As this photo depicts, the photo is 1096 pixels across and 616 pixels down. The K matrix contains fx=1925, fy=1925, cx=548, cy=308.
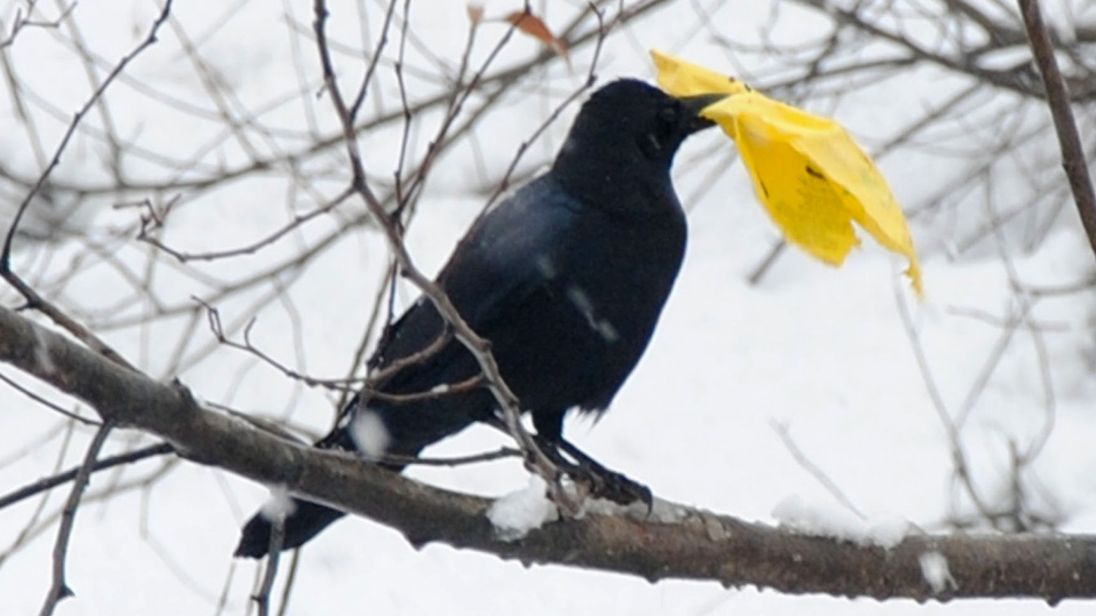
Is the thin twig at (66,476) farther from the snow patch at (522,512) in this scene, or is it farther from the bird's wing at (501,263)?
the bird's wing at (501,263)

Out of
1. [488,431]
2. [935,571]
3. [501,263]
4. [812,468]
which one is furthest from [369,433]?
[488,431]

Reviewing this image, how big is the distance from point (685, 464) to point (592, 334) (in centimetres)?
243

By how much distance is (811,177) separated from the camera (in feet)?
6.76

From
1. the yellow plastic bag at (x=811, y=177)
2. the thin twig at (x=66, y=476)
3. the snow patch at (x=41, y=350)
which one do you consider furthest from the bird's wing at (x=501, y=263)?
the snow patch at (x=41, y=350)

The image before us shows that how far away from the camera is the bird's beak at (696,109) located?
8.49 feet

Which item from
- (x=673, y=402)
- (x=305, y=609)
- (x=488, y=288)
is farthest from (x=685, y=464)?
(x=488, y=288)

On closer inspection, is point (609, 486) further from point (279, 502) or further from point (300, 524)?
point (279, 502)

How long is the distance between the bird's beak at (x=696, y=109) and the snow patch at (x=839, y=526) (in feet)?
1.84

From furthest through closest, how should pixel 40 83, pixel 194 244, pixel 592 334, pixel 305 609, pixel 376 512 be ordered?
pixel 40 83 < pixel 194 244 < pixel 305 609 < pixel 592 334 < pixel 376 512

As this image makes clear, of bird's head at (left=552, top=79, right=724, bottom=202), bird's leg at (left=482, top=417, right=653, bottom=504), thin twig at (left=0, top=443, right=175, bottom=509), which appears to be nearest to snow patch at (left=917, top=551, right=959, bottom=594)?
bird's leg at (left=482, top=417, right=653, bottom=504)

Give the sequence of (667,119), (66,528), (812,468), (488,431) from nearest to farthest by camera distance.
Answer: (66,528), (667,119), (812,468), (488,431)

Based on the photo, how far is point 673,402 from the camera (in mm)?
5320

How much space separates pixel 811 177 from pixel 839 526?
0.45 metres

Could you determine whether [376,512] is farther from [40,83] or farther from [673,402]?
[40,83]
